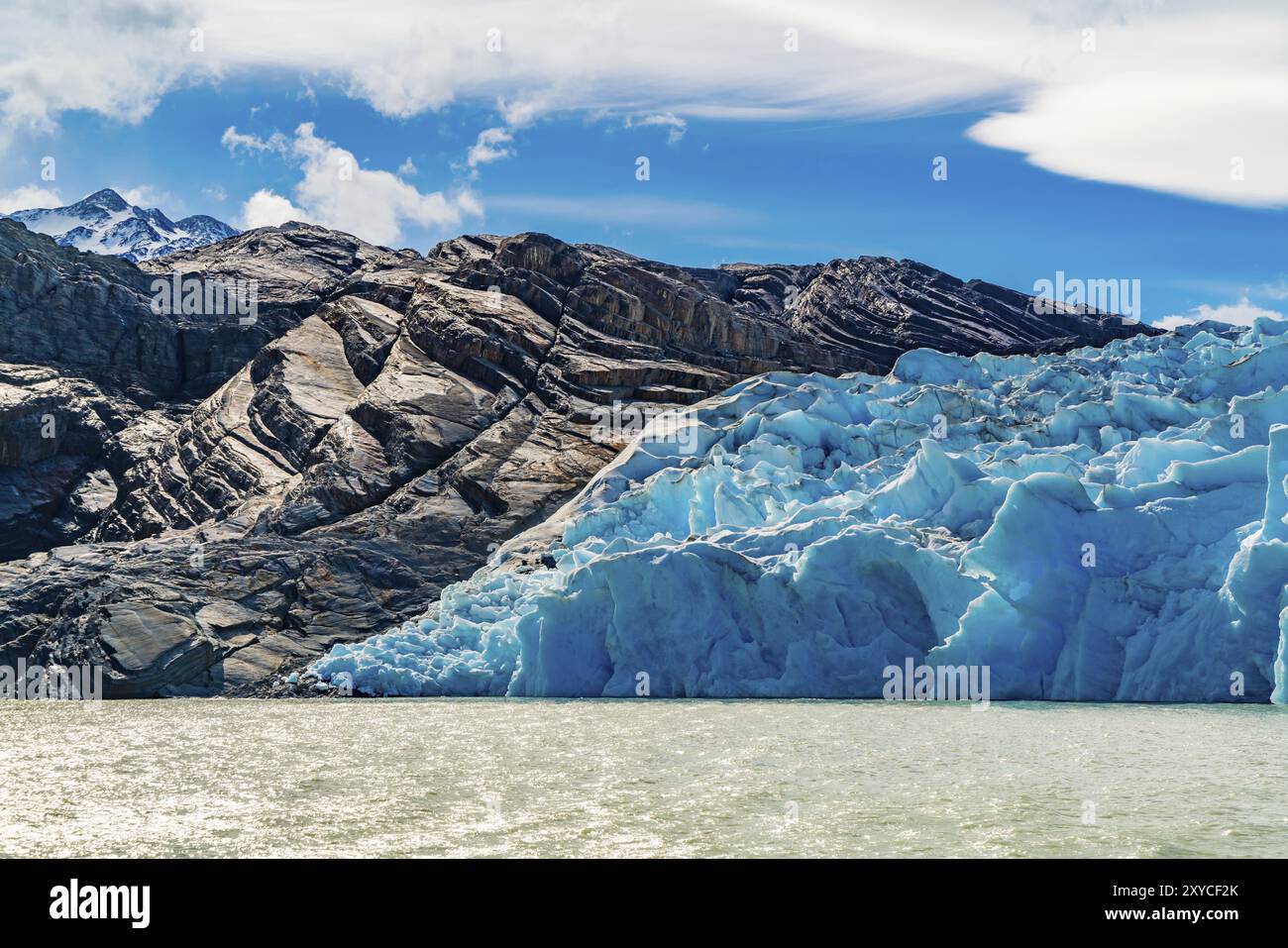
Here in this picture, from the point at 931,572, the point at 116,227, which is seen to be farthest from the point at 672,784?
the point at 116,227

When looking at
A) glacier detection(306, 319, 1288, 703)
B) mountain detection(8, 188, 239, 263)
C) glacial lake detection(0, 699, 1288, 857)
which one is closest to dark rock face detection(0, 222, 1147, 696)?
→ glacier detection(306, 319, 1288, 703)

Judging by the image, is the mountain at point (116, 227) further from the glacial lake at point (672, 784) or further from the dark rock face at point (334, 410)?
the glacial lake at point (672, 784)

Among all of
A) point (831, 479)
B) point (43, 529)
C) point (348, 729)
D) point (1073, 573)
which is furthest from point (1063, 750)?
point (43, 529)

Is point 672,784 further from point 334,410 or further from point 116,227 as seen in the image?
point 116,227

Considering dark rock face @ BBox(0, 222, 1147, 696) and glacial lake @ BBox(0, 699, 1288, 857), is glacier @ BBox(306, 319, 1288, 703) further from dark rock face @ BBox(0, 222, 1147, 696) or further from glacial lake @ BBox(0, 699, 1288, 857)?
dark rock face @ BBox(0, 222, 1147, 696)

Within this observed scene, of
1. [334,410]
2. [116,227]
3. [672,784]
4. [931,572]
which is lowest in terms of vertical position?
[672,784]

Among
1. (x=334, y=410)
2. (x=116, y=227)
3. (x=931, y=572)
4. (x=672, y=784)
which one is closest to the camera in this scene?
(x=672, y=784)
